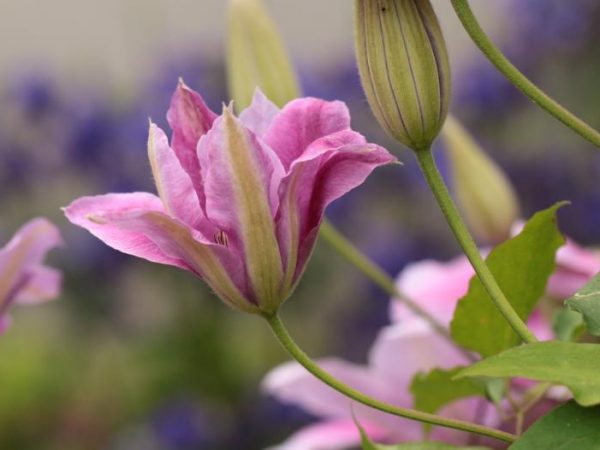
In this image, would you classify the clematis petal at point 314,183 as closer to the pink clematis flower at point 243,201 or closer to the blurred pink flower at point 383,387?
the pink clematis flower at point 243,201

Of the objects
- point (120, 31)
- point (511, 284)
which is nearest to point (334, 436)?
point (511, 284)

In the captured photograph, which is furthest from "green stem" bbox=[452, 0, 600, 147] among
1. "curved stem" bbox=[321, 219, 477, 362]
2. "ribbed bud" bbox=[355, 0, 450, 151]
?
"curved stem" bbox=[321, 219, 477, 362]

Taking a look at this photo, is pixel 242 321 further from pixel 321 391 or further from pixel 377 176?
pixel 321 391

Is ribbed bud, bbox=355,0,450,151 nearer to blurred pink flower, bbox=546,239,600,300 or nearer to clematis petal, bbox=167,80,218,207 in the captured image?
clematis petal, bbox=167,80,218,207

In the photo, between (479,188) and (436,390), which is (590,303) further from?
(479,188)

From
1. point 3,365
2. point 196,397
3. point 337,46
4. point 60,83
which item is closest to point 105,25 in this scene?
point 337,46

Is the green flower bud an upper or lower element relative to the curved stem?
upper

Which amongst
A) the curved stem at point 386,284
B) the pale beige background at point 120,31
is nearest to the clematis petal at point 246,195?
the curved stem at point 386,284
